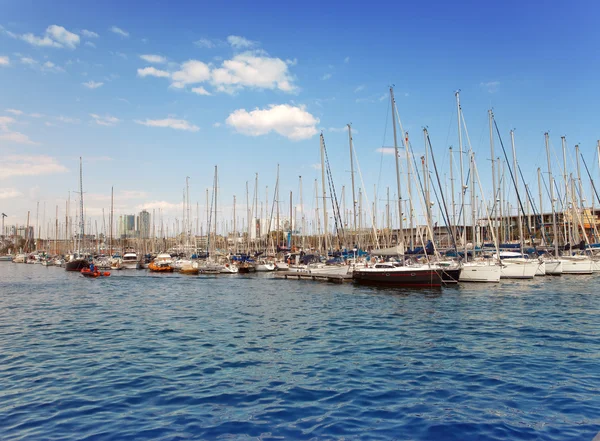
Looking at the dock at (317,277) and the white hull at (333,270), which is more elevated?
the white hull at (333,270)

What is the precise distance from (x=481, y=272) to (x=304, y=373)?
121 feet

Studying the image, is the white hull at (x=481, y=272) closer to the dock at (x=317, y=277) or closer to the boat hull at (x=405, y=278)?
the boat hull at (x=405, y=278)

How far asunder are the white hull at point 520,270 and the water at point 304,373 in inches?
835

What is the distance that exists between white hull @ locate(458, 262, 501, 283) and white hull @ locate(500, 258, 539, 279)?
15.6 ft

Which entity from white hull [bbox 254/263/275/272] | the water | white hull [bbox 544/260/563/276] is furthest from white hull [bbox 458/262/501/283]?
white hull [bbox 254/263/275/272]

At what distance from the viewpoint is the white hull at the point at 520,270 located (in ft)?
166

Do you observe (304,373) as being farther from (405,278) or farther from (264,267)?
(264,267)

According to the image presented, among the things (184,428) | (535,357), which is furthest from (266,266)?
(184,428)

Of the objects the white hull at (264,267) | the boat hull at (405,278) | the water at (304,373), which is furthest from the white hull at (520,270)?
the white hull at (264,267)

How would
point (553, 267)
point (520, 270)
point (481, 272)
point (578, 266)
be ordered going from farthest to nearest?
point (578, 266) → point (553, 267) → point (520, 270) → point (481, 272)

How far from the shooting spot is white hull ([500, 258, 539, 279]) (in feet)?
166

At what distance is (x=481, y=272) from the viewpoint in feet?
152

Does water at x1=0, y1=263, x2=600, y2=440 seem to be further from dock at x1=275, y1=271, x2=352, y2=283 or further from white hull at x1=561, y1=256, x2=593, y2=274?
white hull at x1=561, y1=256, x2=593, y2=274

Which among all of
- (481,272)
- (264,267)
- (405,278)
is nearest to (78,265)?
(264,267)
